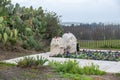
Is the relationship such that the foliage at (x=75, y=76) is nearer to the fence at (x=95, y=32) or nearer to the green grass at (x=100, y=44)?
the green grass at (x=100, y=44)

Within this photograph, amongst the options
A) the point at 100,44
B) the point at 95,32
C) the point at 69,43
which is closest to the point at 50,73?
the point at 69,43

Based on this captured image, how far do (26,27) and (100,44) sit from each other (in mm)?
5320

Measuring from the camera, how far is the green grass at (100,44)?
19.1 m

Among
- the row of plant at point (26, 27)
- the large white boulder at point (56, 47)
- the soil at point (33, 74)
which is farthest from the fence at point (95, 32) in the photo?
the soil at point (33, 74)

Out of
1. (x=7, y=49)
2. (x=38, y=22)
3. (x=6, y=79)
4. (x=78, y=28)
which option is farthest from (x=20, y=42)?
(x=6, y=79)

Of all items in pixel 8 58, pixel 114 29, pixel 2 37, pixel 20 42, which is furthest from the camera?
pixel 114 29

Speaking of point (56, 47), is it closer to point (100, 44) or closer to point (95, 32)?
point (100, 44)

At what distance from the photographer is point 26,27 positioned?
667 inches

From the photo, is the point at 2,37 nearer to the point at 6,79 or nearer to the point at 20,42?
the point at 20,42

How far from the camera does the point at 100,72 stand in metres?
9.94

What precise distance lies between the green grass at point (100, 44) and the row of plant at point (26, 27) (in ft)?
Result: 6.69

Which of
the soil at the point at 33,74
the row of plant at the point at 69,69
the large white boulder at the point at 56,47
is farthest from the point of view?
the large white boulder at the point at 56,47

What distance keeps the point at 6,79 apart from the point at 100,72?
293 cm

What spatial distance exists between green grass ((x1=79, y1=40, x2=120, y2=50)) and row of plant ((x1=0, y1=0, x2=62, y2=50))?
204 cm
